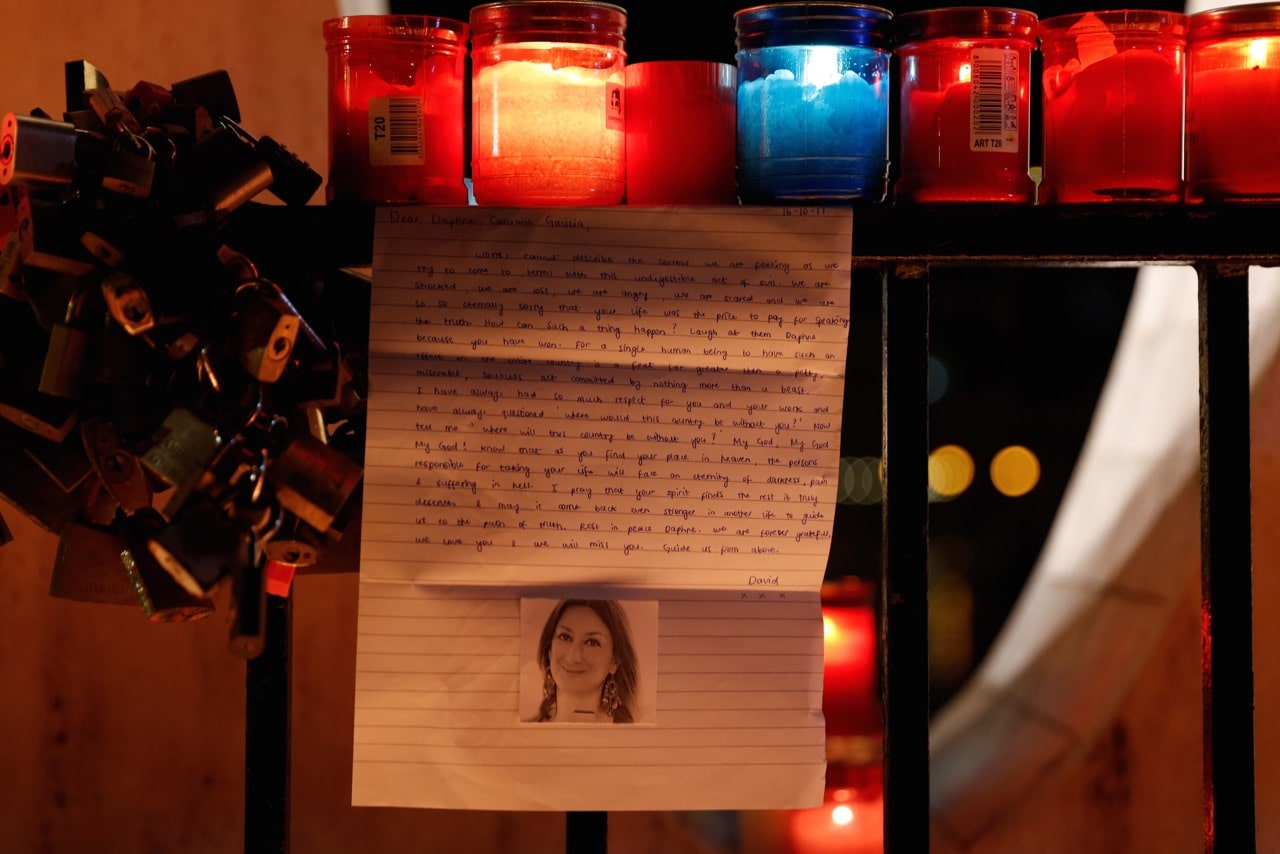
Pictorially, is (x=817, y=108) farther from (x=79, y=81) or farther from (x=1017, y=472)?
(x=1017, y=472)

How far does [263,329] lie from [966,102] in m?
0.41

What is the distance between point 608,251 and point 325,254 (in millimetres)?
167

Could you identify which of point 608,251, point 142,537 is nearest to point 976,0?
point 608,251

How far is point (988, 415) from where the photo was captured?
14.5 ft

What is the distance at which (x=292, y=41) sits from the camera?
4.51 feet

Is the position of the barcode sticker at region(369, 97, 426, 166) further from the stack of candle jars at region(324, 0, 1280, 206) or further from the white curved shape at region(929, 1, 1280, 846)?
the white curved shape at region(929, 1, 1280, 846)

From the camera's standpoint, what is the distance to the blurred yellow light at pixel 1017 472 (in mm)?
4059

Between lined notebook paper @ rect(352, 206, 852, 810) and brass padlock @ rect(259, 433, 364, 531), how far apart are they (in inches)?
2.4

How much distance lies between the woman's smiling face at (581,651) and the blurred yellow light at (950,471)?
384 cm

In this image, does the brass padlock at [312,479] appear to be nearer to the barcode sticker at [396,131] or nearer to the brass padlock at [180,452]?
the brass padlock at [180,452]

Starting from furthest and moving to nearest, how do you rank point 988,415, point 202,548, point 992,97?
point 988,415
point 992,97
point 202,548

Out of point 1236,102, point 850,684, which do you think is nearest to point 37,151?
point 1236,102

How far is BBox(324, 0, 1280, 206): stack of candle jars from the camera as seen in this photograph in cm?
71

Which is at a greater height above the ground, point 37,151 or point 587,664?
point 37,151
